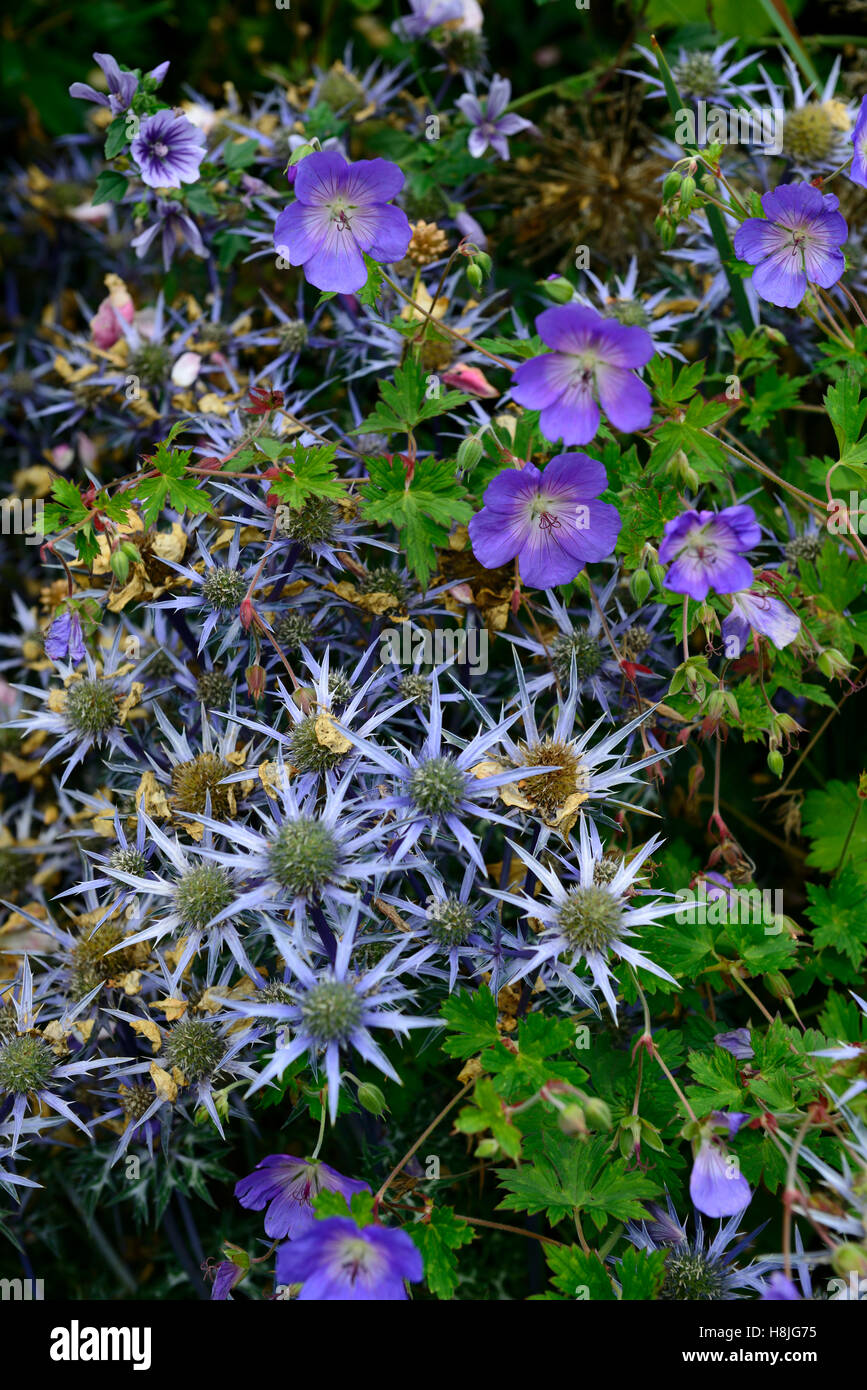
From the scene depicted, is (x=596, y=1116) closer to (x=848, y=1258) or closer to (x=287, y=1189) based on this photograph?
(x=848, y=1258)

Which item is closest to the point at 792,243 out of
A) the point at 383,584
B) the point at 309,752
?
the point at 383,584

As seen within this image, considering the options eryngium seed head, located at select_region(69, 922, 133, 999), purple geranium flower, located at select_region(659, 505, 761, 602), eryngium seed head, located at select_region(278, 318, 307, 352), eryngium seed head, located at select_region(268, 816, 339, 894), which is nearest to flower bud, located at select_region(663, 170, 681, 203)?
purple geranium flower, located at select_region(659, 505, 761, 602)

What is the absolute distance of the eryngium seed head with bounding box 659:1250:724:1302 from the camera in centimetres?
131

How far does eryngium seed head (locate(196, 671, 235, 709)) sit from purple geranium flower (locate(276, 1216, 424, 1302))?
75 cm

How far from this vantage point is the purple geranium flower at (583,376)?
3.95ft

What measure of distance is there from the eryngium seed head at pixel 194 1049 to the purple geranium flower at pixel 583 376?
2.89 feet

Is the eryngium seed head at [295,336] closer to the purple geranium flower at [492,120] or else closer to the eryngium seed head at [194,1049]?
the purple geranium flower at [492,120]

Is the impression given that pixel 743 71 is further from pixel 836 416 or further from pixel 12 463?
pixel 12 463

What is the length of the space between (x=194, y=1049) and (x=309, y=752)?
1.38 ft

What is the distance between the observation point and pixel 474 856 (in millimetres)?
1229

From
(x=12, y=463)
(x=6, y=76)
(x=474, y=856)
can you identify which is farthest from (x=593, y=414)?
(x=6, y=76)

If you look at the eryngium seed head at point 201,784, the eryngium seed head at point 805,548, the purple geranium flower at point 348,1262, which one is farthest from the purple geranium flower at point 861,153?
the purple geranium flower at point 348,1262

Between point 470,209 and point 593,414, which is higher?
point 470,209
